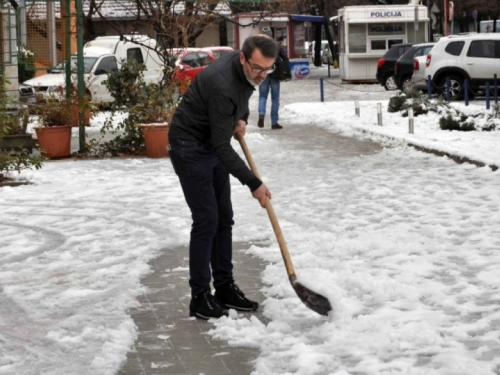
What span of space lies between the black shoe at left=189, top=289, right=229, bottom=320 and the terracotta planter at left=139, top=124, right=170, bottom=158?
936 centimetres

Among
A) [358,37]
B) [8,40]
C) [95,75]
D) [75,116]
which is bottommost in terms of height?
[75,116]

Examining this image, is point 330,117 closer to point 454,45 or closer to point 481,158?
point 454,45

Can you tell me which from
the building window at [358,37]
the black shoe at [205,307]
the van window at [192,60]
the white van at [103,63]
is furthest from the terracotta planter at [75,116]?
the building window at [358,37]

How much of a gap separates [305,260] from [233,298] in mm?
1420

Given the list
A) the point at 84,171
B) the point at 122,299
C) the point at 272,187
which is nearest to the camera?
the point at 122,299

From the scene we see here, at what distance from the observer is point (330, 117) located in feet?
71.9

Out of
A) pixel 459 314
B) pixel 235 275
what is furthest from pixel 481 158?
pixel 459 314

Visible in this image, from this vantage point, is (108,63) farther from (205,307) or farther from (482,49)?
(205,307)

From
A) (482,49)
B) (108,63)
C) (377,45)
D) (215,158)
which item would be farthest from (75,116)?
(377,45)

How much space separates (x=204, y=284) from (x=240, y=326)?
0.37 metres

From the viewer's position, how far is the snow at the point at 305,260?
5.74 metres

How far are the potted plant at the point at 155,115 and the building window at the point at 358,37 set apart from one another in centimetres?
2294

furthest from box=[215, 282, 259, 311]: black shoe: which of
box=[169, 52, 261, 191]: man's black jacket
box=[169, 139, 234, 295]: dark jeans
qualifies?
box=[169, 52, 261, 191]: man's black jacket

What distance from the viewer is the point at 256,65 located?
6098 millimetres
